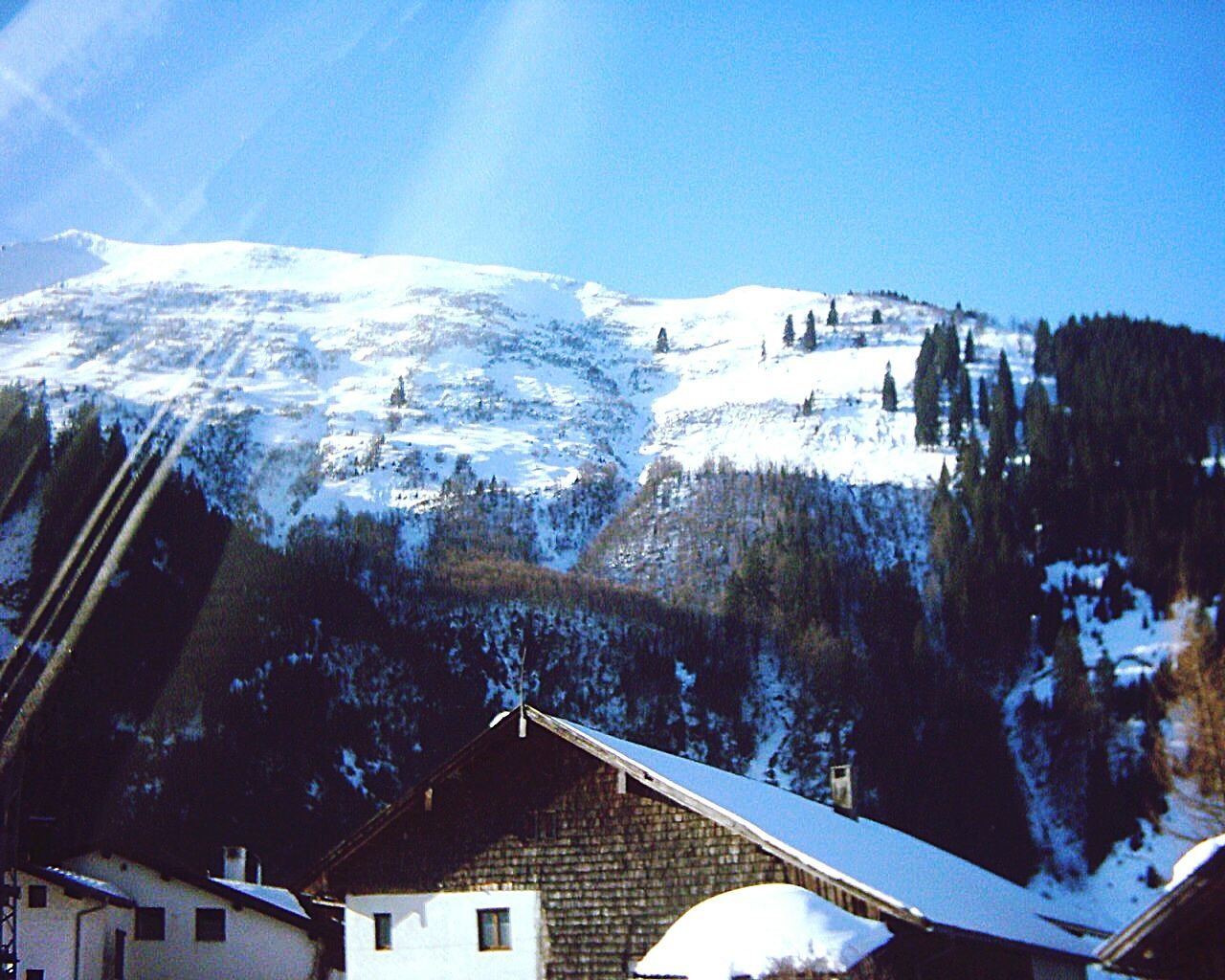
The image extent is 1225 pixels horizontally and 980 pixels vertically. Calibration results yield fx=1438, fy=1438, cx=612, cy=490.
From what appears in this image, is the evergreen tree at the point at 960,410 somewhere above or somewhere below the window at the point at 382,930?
above

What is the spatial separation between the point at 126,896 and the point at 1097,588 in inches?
4409

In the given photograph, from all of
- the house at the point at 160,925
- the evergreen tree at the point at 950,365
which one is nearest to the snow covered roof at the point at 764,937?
the house at the point at 160,925

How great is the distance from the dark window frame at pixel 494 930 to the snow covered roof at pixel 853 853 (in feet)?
12.2

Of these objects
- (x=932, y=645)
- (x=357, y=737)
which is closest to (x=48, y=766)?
(x=357, y=737)

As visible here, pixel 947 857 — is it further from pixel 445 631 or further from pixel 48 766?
pixel 445 631

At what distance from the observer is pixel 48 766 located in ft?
287

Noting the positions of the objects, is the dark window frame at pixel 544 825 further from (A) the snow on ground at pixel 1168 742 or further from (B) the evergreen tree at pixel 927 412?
(B) the evergreen tree at pixel 927 412

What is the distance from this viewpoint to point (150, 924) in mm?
40406

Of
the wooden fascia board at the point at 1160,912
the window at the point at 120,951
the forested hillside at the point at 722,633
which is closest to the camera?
the wooden fascia board at the point at 1160,912

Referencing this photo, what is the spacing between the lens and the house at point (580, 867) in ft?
85.4

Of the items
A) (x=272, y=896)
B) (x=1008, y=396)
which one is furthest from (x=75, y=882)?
(x=1008, y=396)

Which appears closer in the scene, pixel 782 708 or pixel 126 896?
pixel 126 896

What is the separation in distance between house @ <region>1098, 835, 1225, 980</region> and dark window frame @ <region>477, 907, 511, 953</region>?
50.7 ft

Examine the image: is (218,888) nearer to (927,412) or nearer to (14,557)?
(14,557)
